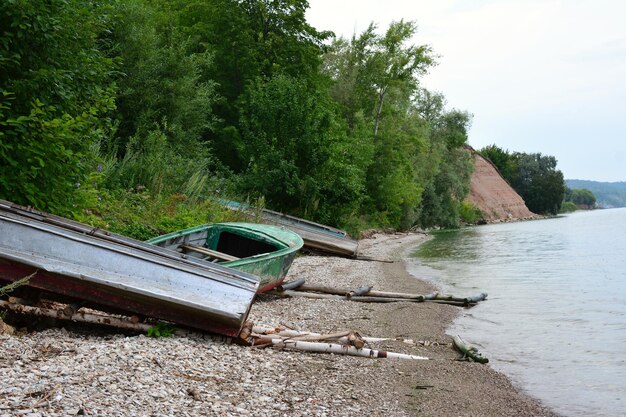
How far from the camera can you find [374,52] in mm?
45438

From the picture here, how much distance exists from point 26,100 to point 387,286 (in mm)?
10125

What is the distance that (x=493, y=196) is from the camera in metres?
A: 99.9

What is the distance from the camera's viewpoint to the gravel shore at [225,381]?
4.43 m

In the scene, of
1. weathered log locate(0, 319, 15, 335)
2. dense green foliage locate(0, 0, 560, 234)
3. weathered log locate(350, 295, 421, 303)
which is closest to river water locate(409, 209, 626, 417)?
weathered log locate(350, 295, 421, 303)

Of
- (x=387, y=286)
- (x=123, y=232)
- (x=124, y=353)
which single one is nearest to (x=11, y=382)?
(x=124, y=353)

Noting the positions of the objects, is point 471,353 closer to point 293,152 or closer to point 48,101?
point 48,101

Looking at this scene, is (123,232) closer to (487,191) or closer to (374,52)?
(374,52)

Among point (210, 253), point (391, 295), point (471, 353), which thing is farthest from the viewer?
point (391, 295)

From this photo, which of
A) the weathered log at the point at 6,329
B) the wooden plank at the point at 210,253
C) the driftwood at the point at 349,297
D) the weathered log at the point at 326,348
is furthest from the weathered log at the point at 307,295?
the weathered log at the point at 6,329

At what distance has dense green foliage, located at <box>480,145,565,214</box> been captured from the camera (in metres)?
115

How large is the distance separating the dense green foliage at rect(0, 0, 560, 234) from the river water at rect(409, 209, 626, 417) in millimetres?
6570

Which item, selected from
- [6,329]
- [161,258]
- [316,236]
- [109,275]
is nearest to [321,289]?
[161,258]

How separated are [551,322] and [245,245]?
6.34 meters

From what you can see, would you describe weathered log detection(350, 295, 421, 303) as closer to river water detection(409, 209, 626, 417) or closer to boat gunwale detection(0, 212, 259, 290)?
river water detection(409, 209, 626, 417)
